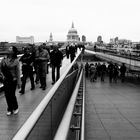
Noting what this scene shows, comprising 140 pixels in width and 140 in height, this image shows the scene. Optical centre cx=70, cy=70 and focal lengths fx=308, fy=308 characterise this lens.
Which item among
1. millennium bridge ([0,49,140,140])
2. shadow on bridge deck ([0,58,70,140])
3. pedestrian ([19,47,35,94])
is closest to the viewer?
millennium bridge ([0,49,140,140])

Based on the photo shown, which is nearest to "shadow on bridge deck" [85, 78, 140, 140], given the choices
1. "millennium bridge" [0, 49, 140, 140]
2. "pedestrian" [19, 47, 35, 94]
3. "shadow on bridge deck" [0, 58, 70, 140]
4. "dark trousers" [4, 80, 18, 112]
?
"millennium bridge" [0, 49, 140, 140]

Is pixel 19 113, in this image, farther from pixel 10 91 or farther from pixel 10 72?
pixel 10 72

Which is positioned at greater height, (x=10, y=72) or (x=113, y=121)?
(x=10, y=72)

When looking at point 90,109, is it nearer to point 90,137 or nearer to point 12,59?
point 90,137

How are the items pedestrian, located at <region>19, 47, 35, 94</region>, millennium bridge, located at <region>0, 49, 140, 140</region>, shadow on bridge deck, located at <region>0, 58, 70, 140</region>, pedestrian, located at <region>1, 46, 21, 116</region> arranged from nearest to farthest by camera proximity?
millennium bridge, located at <region>0, 49, 140, 140</region> < shadow on bridge deck, located at <region>0, 58, 70, 140</region> < pedestrian, located at <region>1, 46, 21, 116</region> < pedestrian, located at <region>19, 47, 35, 94</region>

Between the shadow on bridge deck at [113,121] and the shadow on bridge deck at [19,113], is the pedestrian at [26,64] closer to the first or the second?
the shadow on bridge deck at [19,113]

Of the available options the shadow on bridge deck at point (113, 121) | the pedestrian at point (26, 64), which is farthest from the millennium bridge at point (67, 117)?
the pedestrian at point (26, 64)

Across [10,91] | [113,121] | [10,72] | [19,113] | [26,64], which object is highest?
[10,72]

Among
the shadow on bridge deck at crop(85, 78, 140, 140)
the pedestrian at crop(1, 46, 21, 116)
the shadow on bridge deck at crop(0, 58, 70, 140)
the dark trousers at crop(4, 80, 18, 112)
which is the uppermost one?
the pedestrian at crop(1, 46, 21, 116)

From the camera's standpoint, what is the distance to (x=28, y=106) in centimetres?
836

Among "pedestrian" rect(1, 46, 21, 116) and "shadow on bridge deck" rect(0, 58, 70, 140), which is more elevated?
"pedestrian" rect(1, 46, 21, 116)

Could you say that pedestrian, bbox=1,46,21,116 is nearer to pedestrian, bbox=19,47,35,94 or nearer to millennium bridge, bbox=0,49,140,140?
millennium bridge, bbox=0,49,140,140

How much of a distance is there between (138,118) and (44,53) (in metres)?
4.98

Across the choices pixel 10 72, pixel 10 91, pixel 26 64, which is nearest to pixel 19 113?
pixel 10 91
